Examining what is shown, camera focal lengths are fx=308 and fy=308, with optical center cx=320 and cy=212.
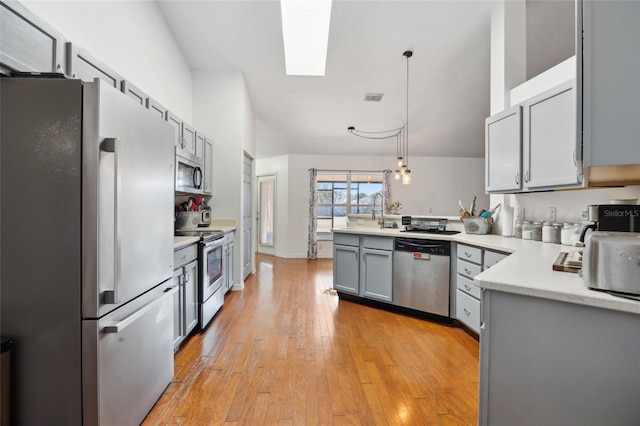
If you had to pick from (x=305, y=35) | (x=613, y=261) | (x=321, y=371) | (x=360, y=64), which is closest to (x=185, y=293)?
(x=321, y=371)

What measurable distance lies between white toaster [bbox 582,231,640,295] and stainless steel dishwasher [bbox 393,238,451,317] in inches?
79.1

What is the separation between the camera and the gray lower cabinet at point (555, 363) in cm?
100

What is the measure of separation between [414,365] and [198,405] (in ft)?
4.82

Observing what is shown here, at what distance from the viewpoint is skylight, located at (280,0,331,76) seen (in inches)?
143

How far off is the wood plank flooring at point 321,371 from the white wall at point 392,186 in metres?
3.73

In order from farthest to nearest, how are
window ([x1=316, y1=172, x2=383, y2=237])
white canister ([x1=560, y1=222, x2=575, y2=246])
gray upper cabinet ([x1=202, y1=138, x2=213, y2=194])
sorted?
window ([x1=316, y1=172, x2=383, y2=237]) < gray upper cabinet ([x1=202, y1=138, x2=213, y2=194]) < white canister ([x1=560, y1=222, x2=575, y2=246])

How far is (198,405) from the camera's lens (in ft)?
5.85

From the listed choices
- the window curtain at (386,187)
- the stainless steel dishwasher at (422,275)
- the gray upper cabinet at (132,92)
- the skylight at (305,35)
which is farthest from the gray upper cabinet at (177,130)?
the window curtain at (386,187)

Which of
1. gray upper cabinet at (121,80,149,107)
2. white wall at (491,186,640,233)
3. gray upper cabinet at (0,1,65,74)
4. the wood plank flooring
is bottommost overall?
the wood plank flooring

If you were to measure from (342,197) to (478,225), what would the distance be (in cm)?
426

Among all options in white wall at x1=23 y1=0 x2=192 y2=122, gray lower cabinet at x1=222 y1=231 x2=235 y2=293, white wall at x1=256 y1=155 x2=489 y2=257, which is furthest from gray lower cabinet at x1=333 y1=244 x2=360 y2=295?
white wall at x1=256 y1=155 x2=489 y2=257

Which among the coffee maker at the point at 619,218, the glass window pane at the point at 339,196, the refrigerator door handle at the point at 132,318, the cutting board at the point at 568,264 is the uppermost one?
the glass window pane at the point at 339,196

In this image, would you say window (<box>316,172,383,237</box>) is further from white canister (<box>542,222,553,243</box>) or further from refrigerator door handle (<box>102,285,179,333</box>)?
refrigerator door handle (<box>102,285,179,333</box>)

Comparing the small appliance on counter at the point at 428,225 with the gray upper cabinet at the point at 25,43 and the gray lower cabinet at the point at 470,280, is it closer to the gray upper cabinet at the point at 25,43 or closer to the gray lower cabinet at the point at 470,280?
the gray lower cabinet at the point at 470,280
